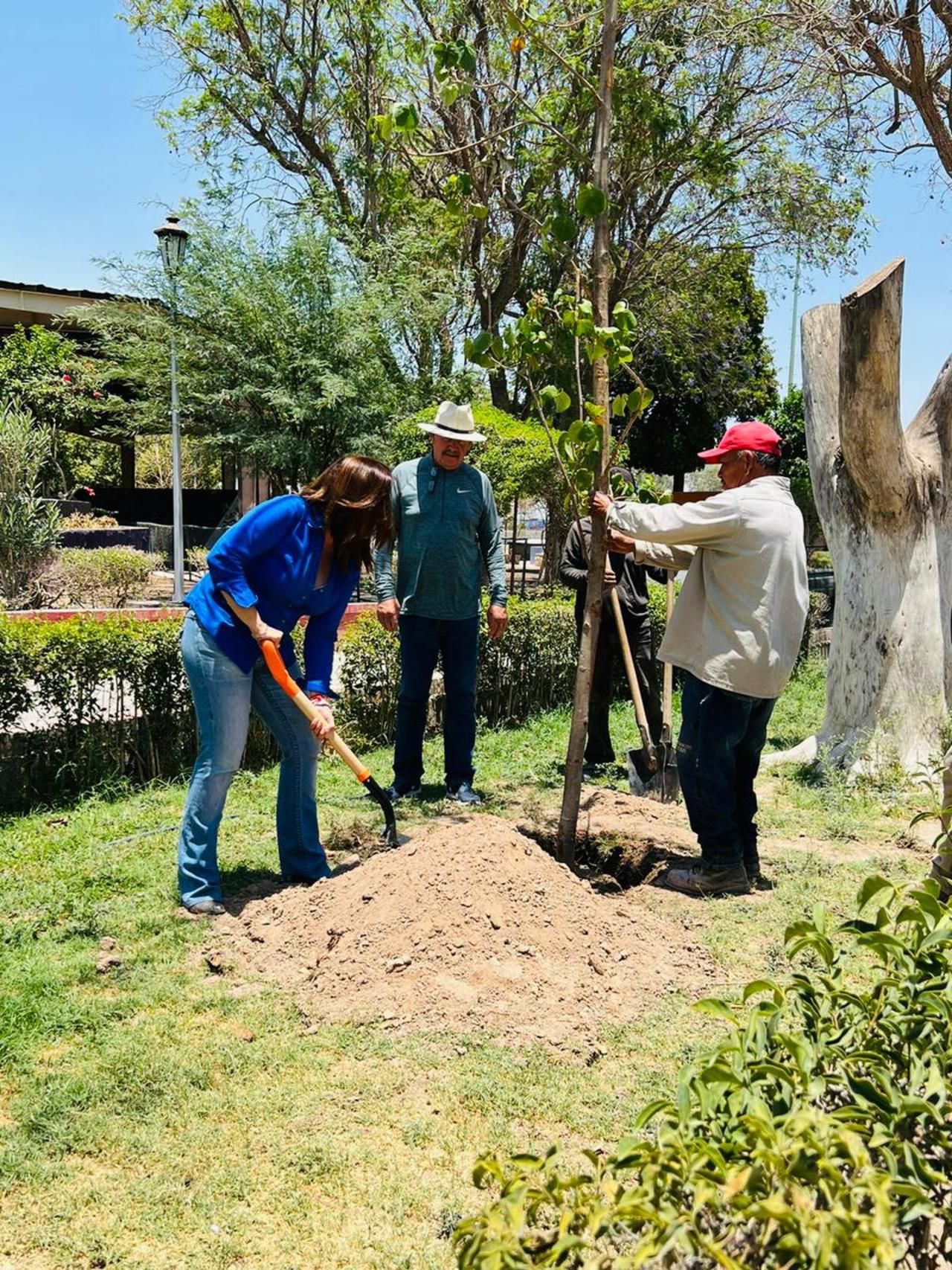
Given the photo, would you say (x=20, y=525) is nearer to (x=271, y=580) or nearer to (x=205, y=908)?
(x=271, y=580)

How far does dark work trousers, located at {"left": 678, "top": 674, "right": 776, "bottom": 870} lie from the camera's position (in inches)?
169

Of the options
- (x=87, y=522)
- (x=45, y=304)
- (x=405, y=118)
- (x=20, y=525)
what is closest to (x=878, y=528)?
(x=405, y=118)

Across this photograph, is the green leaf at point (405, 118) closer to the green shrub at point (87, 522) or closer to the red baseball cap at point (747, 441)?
the red baseball cap at point (747, 441)

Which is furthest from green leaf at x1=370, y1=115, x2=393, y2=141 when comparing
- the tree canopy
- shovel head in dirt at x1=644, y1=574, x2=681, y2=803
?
the tree canopy

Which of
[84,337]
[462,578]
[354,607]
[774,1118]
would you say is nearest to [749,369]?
[354,607]

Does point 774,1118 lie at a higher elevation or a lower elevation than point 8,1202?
higher

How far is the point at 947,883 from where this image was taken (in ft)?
8.32

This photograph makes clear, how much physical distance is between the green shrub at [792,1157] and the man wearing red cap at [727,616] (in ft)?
8.36

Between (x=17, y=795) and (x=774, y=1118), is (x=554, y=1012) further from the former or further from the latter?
(x=17, y=795)

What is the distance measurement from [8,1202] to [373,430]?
1335 centimetres

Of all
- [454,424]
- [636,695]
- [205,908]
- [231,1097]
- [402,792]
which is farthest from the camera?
[402,792]

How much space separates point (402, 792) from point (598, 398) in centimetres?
268

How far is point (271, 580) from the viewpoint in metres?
4.15

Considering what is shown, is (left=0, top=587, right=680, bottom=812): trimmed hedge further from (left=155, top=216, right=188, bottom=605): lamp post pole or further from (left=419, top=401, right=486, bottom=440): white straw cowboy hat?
(left=155, top=216, right=188, bottom=605): lamp post pole
